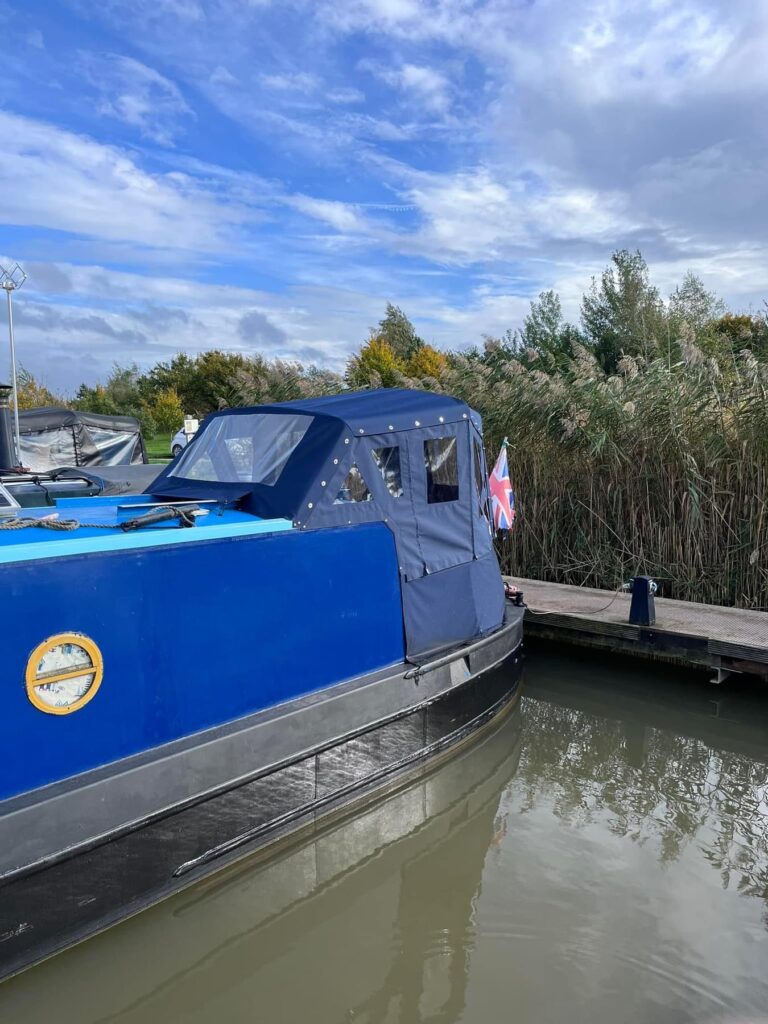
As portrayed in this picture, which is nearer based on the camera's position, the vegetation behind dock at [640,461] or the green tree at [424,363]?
the vegetation behind dock at [640,461]

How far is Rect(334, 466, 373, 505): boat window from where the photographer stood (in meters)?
4.21

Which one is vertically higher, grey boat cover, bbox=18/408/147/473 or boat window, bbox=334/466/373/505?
grey boat cover, bbox=18/408/147/473

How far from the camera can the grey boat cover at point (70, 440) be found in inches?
389

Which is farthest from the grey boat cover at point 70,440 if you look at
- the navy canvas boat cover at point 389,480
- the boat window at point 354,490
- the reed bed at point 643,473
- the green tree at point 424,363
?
the green tree at point 424,363

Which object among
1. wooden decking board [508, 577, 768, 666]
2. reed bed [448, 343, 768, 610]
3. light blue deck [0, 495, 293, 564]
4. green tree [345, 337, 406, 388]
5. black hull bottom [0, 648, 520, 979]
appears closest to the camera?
black hull bottom [0, 648, 520, 979]

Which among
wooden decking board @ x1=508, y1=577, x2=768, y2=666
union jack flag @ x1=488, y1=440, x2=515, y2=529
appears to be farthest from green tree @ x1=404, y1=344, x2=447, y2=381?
union jack flag @ x1=488, y1=440, x2=515, y2=529

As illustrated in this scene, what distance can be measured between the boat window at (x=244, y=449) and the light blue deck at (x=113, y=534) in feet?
Answer: 1.27

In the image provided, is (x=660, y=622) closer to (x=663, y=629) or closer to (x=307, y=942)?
(x=663, y=629)

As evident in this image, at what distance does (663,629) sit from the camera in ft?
20.4

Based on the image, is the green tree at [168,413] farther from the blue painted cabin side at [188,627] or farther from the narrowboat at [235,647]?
the blue painted cabin side at [188,627]

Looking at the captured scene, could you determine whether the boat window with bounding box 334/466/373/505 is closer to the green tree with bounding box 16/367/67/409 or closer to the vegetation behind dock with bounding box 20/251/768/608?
the vegetation behind dock with bounding box 20/251/768/608

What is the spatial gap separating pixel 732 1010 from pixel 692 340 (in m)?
6.21

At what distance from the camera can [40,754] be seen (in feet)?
9.50

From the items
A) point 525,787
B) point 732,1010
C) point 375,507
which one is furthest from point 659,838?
point 375,507
